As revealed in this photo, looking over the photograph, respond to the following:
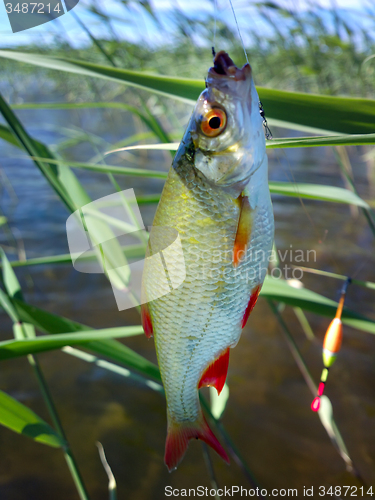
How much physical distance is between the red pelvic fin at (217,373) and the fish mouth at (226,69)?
485 mm

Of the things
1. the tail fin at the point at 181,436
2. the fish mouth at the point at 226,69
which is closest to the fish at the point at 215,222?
the fish mouth at the point at 226,69

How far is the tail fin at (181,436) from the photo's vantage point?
2.74 ft

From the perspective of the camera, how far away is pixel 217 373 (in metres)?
0.73

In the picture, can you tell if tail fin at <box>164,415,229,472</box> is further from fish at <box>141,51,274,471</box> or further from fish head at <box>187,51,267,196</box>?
fish head at <box>187,51,267,196</box>

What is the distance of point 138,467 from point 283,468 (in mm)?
757

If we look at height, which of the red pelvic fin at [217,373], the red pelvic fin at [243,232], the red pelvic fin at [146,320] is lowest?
the red pelvic fin at [217,373]

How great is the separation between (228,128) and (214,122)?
26 mm

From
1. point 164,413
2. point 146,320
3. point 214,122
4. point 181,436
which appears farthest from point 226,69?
point 164,413

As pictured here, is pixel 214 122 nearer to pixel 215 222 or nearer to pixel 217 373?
pixel 215 222

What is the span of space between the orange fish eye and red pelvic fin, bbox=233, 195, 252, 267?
0.12 m

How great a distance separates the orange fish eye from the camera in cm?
59

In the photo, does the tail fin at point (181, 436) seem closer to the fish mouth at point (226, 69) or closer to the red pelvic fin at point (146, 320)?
the red pelvic fin at point (146, 320)

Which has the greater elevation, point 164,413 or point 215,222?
point 215,222

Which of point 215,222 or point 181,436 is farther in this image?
point 181,436
